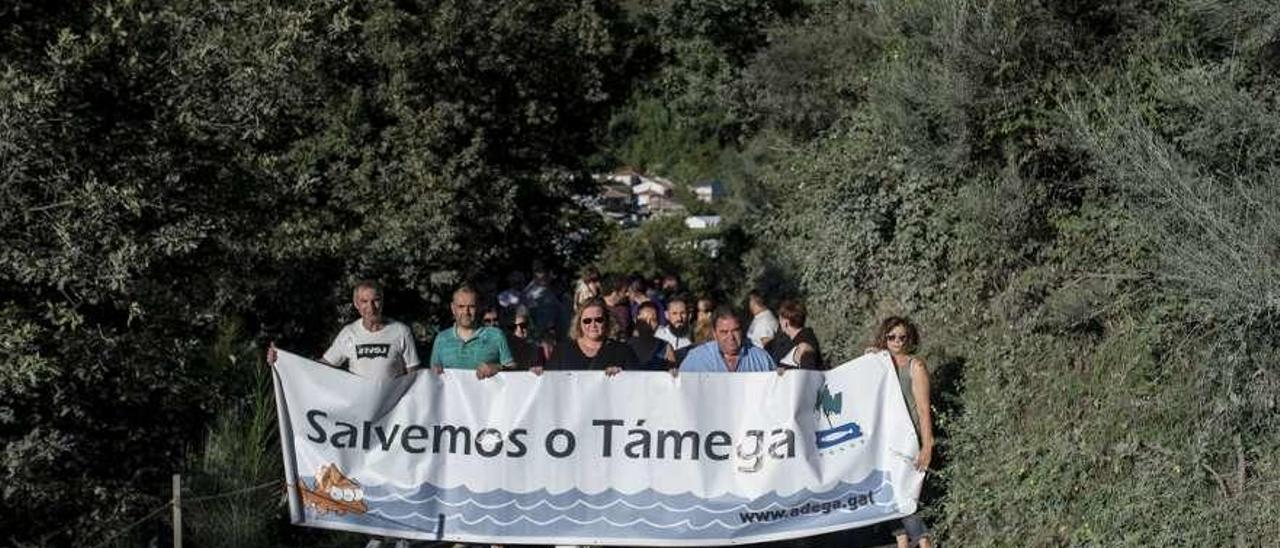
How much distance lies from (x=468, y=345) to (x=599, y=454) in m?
1.20

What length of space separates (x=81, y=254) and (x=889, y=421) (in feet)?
15.4

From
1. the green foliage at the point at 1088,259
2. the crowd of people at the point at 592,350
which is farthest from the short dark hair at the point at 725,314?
the green foliage at the point at 1088,259

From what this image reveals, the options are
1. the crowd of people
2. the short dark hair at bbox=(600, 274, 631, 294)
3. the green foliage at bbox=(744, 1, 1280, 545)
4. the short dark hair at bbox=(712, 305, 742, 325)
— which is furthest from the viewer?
the short dark hair at bbox=(600, 274, 631, 294)

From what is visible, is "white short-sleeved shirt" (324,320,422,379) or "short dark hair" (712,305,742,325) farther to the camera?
"short dark hair" (712,305,742,325)

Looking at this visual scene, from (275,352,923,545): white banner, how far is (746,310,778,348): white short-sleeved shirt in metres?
2.77

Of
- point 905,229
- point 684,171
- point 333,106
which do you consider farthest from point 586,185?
point 684,171

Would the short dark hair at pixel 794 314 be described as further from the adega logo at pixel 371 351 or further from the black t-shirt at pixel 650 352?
the adega logo at pixel 371 351

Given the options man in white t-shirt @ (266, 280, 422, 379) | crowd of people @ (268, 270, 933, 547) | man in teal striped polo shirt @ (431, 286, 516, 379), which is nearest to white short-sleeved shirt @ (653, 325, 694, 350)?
crowd of people @ (268, 270, 933, 547)

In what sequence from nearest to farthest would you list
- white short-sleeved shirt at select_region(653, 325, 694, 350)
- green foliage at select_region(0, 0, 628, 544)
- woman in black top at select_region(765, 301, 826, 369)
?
1. green foliage at select_region(0, 0, 628, 544)
2. woman in black top at select_region(765, 301, 826, 369)
3. white short-sleeved shirt at select_region(653, 325, 694, 350)

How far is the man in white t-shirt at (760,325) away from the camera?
11983mm

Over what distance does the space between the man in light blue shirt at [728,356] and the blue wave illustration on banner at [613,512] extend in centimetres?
83

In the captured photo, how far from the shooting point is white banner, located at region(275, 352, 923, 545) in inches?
356

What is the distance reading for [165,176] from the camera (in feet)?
27.2

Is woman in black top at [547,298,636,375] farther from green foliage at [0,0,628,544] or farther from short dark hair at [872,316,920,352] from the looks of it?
green foliage at [0,0,628,544]
